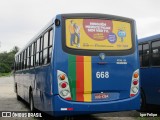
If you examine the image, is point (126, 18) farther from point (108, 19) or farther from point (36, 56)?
point (36, 56)

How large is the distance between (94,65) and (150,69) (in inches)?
148

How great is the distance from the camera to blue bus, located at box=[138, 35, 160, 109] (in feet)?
41.7

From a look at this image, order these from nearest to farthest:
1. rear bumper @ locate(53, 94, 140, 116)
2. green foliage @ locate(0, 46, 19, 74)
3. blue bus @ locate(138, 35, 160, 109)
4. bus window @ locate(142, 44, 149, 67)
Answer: rear bumper @ locate(53, 94, 140, 116) < blue bus @ locate(138, 35, 160, 109) < bus window @ locate(142, 44, 149, 67) < green foliage @ locate(0, 46, 19, 74)

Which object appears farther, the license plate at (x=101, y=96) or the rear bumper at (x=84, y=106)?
the license plate at (x=101, y=96)

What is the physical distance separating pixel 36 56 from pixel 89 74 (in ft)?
10.0

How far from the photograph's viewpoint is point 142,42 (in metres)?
13.9

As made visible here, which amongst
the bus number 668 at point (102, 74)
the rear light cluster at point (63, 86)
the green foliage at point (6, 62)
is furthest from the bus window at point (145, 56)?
the green foliage at point (6, 62)

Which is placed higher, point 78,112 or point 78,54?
point 78,54

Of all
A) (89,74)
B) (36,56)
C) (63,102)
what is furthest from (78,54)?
(36,56)

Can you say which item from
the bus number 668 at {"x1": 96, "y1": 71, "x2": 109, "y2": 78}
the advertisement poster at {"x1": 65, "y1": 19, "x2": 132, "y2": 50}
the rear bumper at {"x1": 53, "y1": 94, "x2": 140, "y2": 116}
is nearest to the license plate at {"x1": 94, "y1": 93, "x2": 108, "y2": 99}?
the rear bumper at {"x1": 53, "y1": 94, "x2": 140, "y2": 116}

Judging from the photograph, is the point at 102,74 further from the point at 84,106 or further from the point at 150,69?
the point at 150,69

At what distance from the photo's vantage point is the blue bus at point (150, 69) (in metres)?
12.7

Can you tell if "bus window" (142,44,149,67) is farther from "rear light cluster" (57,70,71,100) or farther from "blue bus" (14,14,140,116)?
"rear light cluster" (57,70,71,100)

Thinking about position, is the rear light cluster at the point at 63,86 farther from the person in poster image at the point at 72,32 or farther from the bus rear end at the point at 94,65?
the person in poster image at the point at 72,32
